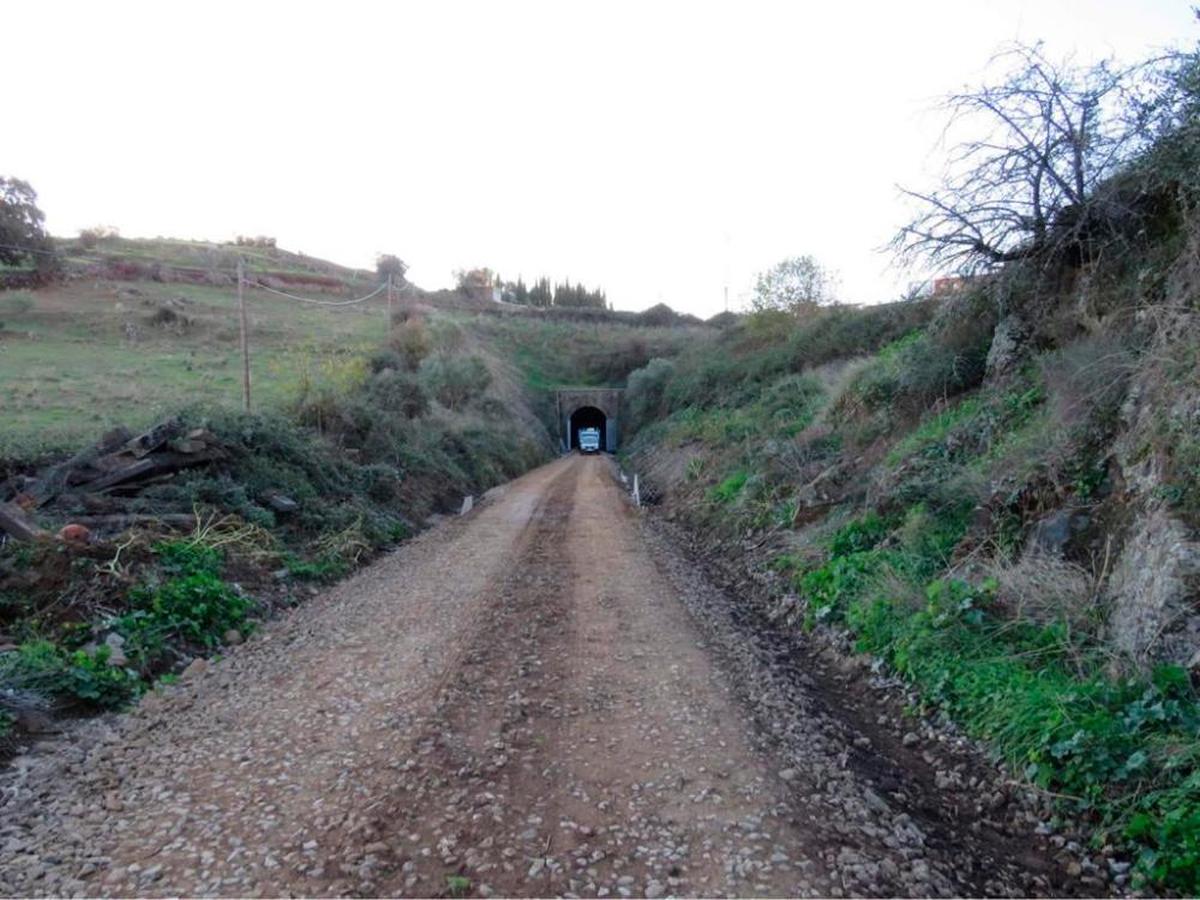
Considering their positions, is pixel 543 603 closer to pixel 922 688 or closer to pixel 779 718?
pixel 779 718

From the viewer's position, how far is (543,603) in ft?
29.4

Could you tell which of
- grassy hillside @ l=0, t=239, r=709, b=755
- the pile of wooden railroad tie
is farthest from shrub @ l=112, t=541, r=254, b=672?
the pile of wooden railroad tie

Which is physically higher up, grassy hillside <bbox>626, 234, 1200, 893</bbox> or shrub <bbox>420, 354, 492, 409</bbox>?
shrub <bbox>420, 354, 492, 409</bbox>

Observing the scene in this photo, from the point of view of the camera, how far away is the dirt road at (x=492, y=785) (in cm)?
380

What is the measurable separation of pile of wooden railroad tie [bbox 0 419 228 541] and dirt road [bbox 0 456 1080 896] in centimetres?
343

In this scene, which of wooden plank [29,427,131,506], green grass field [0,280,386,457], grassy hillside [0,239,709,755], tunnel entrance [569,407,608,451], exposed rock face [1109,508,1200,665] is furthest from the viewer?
tunnel entrance [569,407,608,451]

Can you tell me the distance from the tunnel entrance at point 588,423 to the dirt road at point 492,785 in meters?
49.0

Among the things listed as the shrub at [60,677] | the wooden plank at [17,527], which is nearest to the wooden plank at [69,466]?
the wooden plank at [17,527]

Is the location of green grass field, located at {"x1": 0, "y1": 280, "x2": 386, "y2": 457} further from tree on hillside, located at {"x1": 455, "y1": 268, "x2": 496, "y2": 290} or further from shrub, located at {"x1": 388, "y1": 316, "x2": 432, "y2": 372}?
tree on hillside, located at {"x1": 455, "y1": 268, "x2": 496, "y2": 290}

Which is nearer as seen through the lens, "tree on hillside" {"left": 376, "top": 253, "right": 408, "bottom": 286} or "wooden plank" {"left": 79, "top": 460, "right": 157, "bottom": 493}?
"wooden plank" {"left": 79, "top": 460, "right": 157, "bottom": 493}

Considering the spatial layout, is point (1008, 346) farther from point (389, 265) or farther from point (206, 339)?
point (389, 265)

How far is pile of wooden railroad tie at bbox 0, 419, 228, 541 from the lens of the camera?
9680mm

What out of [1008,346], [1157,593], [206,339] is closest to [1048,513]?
[1157,593]

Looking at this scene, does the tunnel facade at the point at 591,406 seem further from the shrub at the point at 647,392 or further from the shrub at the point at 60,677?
the shrub at the point at 60,677
